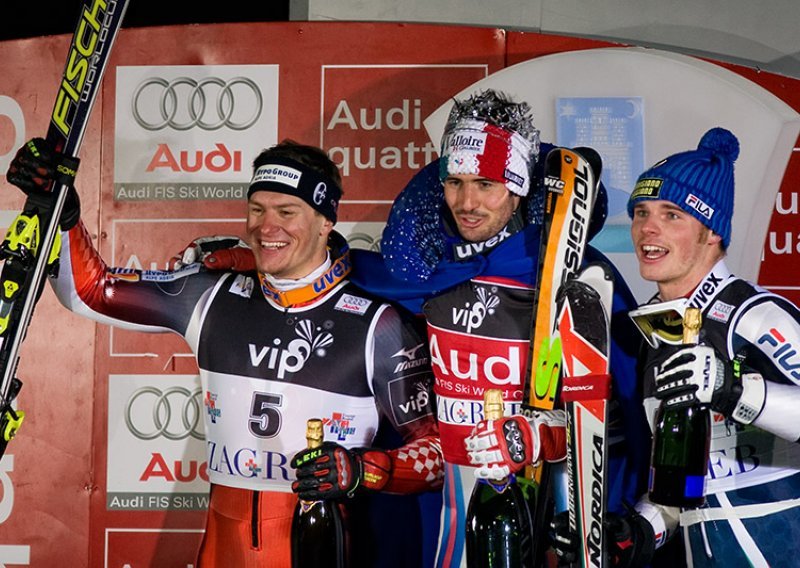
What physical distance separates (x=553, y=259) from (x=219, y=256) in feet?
3.17

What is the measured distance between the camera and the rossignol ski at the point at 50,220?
263 cm

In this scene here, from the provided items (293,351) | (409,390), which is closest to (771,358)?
(409,390)

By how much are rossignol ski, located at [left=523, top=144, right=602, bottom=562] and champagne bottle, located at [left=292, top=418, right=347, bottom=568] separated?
18.4 inches

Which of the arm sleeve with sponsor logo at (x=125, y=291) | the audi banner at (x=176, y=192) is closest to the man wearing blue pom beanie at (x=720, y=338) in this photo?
the arm sleeve with sponsor logo at (x=125, y=291)

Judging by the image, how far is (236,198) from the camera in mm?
3844

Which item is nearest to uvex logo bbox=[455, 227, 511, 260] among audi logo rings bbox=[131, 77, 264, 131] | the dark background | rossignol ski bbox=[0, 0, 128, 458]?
rossignol ski bbox=[0, 0, 128, 458]

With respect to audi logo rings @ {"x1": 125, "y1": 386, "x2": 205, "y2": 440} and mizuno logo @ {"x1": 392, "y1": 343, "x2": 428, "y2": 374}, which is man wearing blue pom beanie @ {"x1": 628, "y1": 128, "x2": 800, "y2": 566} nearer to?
mizuno logo @ {"x1": 392, "y1": 343, "x2": 428, "y2": 374}

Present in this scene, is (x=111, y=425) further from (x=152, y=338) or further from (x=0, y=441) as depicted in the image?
(x=0, y=441)

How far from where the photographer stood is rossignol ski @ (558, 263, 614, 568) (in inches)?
91.1

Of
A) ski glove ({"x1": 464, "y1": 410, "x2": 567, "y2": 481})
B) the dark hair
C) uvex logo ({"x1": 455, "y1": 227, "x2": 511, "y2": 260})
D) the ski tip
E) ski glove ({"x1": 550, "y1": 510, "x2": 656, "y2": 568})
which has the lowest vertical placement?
ski glove ({"x1": 550, "y1": 510, "x2": 656, "y2": 568})

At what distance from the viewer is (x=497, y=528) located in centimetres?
225

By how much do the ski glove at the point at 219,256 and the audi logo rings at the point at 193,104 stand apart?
2.82 ft

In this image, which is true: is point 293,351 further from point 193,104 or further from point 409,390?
point 193,104

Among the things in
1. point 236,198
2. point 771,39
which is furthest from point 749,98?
point 236,198
